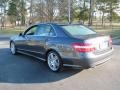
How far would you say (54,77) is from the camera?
5.89 m

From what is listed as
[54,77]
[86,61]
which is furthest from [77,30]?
[54,77]

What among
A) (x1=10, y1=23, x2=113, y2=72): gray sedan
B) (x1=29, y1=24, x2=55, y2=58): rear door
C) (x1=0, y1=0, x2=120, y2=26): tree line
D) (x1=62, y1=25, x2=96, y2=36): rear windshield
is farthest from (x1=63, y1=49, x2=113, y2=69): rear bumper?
(x1=0, y1=0, x2=120, y2=26): tree line

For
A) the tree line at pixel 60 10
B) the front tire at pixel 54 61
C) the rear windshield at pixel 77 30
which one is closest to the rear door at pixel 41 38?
the front tire at pixel 54 61

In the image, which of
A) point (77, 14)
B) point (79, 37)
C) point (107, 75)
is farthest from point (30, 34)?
point (77, 14)

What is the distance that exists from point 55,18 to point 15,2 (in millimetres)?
16603

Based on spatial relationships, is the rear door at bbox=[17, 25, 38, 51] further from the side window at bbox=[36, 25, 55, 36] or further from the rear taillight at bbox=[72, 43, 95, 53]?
the rear taillight at bbox=[72, 43, 95, 53]

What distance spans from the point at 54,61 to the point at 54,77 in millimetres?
695

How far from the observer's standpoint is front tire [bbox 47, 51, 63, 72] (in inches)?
246

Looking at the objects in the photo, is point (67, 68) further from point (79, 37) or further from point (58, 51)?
point (79, 37)

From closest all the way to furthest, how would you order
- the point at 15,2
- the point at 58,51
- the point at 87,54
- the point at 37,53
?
the point at 87,54 → the point at 58,51 → the point at 37,53 → the point at 15,2

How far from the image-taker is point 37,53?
7312 millimetres

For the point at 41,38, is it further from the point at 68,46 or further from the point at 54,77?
the point at 54,77

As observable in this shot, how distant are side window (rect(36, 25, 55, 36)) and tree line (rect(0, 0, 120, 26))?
3018 cm

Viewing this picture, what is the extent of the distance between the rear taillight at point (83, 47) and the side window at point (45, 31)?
3.71 feet
